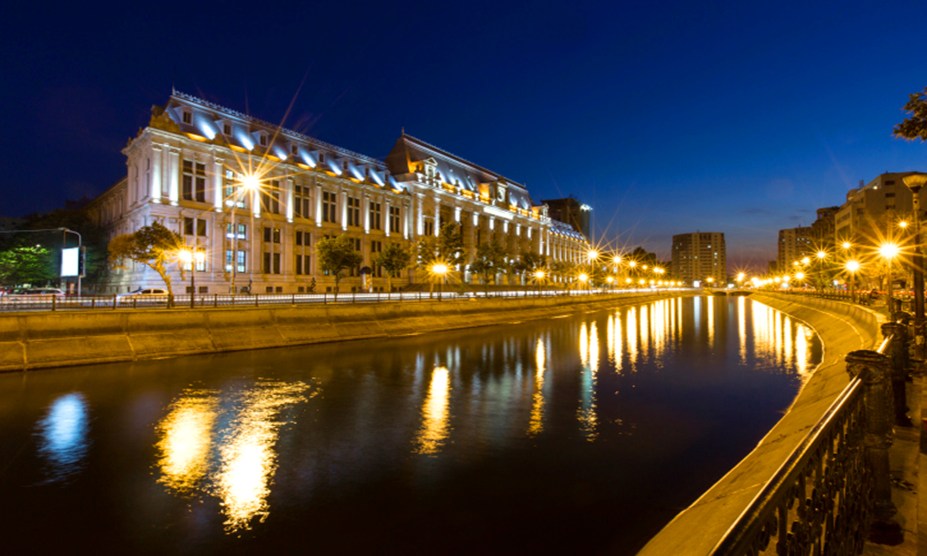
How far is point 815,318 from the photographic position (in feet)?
159

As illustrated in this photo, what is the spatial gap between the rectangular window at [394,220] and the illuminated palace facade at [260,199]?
17cm

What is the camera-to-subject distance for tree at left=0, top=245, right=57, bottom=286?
63.0 metres

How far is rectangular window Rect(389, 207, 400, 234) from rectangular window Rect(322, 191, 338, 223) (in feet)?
42.3

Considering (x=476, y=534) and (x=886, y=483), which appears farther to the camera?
(x=476, y=534)

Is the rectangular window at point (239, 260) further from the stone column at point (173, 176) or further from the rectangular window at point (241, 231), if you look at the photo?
the stone column at point (173, 176)

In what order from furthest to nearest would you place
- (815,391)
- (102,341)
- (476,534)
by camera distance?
(102,341) < (815,391) < (476,534)

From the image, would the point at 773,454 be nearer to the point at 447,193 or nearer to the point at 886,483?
the point at 886,483

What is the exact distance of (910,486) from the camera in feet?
20.4

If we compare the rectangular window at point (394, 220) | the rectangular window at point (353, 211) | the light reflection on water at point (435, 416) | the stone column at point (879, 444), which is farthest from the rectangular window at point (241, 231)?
the stone column at point (879, 444)

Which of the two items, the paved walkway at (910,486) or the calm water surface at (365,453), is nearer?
the paved walkway at (910,486)

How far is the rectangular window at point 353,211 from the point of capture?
252ft

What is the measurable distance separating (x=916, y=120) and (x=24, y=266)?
83007mm

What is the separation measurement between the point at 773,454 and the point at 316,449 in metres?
9.59

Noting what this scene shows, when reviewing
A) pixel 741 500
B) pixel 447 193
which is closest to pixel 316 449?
pixel 741 500
